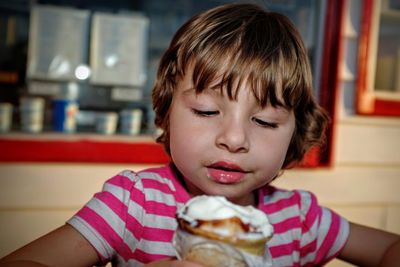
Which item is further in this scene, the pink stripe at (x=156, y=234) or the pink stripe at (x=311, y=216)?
the pink stripe at (x=311, y=216)

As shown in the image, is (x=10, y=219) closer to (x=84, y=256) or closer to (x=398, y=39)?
(x=84, y=256)

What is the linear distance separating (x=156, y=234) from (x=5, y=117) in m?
1.47

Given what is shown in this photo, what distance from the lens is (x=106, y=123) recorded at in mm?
2529

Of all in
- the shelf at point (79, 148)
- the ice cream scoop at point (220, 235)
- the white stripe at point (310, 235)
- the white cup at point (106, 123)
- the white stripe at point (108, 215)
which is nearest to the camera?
the ice cream scoop at point (220, 235)

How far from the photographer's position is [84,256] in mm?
1025

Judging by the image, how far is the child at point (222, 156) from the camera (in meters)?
1.02

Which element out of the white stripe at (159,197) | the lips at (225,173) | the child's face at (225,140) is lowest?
the white stripe at (159,197)

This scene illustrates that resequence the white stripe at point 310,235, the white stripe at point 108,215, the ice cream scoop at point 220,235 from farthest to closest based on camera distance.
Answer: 1. the white stripe at point 310,235
2. the white stripe at point 108,215
3. the ice cream scoop at point 220,235

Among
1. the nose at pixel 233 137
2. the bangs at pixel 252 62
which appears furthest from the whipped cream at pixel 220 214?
the bangs at pixel 252 62

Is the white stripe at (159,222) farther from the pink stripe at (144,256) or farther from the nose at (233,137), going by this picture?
the nose at (233,137)

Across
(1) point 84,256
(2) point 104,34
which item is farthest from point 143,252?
(2) point 104,34

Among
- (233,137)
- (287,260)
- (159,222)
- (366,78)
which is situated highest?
(366,78)

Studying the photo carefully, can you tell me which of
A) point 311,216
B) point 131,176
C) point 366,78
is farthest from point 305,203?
point 366,78

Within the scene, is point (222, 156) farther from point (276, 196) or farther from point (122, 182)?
point (276, 196)
